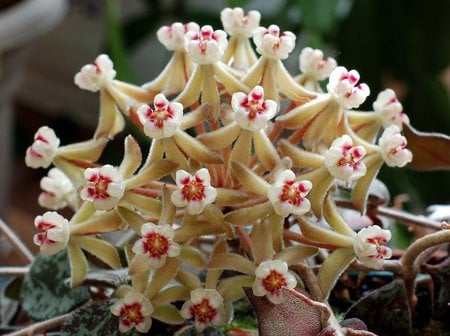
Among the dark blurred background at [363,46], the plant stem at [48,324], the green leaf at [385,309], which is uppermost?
the green leaf at [385,309]

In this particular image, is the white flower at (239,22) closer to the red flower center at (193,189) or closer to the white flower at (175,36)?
the white flower at (175,36)

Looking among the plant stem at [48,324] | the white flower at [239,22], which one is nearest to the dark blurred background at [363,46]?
the white flower at [239,22]

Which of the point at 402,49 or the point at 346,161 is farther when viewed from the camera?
the point at 402,49

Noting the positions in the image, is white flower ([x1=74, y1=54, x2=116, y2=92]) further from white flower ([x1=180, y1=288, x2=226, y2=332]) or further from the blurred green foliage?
the blurred green foliage

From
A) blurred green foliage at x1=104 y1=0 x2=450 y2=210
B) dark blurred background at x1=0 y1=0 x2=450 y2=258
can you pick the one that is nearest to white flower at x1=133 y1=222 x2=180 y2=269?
dark blurred background at x1=0 y1=0 x2=450 y2=258

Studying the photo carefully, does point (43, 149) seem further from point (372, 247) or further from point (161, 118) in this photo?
point (372, 247)

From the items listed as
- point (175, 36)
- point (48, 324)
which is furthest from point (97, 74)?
point (48, 324)

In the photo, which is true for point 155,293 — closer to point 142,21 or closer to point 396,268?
point 396,268
